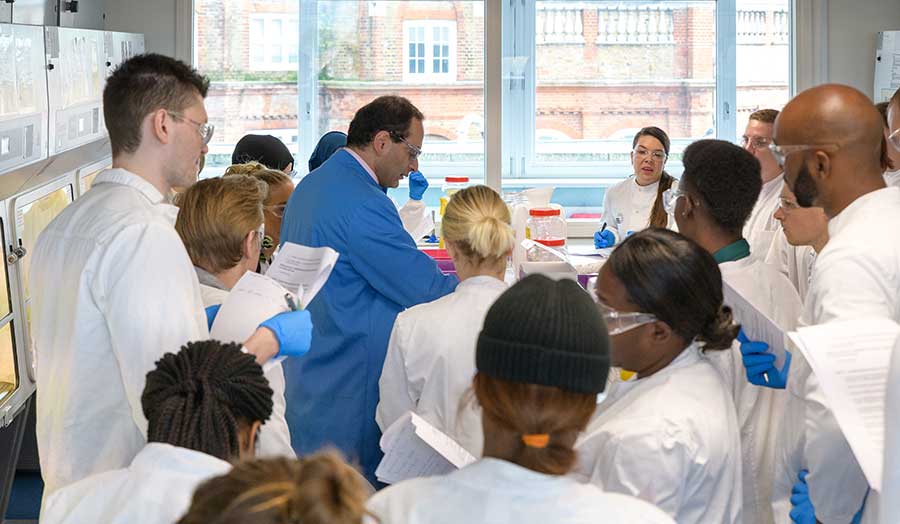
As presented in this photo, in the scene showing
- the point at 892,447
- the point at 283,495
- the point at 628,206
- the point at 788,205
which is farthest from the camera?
the point at 628,206

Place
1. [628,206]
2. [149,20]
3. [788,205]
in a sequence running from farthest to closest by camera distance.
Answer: [149,20]
[628,206]
[788,205]

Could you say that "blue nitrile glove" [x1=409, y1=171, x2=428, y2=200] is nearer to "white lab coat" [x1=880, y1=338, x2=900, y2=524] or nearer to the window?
the window

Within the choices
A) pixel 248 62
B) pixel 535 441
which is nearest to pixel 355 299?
pixel 535 441

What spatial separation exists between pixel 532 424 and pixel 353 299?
197cm

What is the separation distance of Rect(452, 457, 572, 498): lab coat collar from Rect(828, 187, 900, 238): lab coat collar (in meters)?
1.20

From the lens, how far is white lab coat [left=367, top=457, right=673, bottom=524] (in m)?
1.32

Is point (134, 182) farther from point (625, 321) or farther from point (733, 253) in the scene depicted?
point (733, 253)

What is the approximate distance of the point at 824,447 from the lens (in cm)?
210

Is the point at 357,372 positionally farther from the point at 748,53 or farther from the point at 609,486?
the point at 748,53

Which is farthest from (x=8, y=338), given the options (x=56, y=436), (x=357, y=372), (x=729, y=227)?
(x=729, y=227)

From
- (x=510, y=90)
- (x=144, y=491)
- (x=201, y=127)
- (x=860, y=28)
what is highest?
(x=860, y=28)

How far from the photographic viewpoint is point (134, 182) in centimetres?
209

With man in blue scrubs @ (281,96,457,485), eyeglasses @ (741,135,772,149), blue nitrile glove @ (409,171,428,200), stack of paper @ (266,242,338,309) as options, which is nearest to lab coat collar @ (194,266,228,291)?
stack of paper @ (266,242,338,309)

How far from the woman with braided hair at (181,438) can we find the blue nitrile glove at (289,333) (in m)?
0.45
